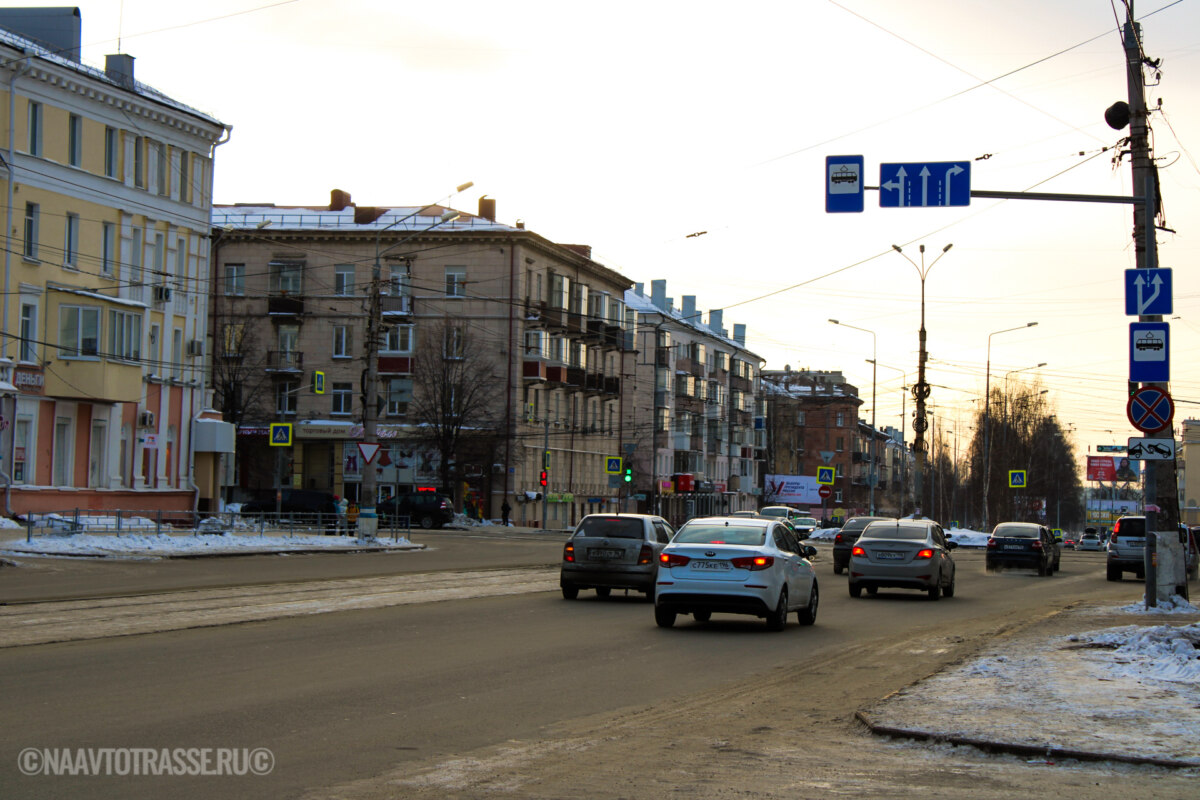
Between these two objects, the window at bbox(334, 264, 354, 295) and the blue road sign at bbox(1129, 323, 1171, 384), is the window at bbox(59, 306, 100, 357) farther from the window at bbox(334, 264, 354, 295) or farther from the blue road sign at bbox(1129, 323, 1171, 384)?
the blue road sign at bbox(1129, 323, 1171, 384)

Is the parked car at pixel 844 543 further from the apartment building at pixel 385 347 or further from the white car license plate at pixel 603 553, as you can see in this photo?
the apartment building at pixel 385 347

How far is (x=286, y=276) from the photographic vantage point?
2918 inches

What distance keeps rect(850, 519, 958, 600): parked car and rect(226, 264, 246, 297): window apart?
181 ft

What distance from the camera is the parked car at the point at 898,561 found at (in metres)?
25.2

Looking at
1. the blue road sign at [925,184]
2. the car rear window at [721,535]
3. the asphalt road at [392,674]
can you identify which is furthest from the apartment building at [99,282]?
the blue road sign at [925,184]

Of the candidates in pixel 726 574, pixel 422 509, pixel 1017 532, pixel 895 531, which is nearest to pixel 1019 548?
pixel 1017 532

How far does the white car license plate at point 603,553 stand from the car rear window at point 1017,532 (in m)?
19.1

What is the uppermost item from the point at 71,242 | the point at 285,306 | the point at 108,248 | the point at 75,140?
the point at 75,140

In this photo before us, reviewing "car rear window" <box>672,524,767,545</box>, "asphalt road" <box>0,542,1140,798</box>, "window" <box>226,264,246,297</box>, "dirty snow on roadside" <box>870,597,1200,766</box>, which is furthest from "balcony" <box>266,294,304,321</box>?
"dirty snow on roadside" <box>870,597,1200,766</box>

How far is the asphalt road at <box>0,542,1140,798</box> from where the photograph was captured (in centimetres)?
856

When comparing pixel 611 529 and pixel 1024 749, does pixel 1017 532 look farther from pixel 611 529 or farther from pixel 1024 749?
pixel 1024 749

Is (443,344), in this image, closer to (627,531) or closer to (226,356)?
(226,356)

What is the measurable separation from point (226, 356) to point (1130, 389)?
59.3 metres

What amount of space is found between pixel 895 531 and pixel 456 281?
50156mm
